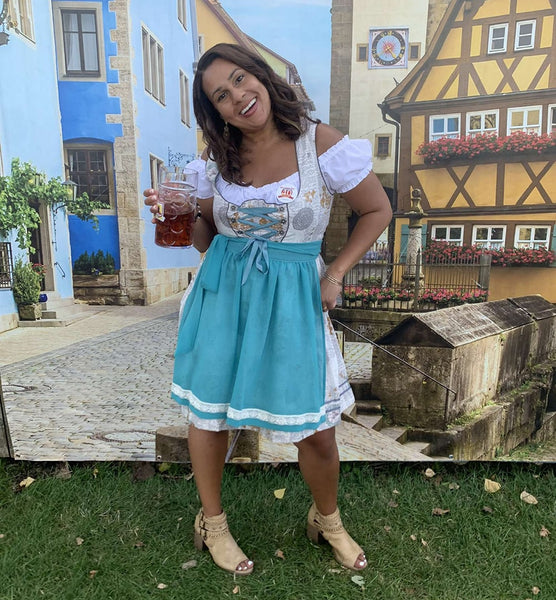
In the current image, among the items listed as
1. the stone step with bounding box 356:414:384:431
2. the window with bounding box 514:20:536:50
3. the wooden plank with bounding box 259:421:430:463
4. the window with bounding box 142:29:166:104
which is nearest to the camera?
the window with bounding box 514:20:536:50

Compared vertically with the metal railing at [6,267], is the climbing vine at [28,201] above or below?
above

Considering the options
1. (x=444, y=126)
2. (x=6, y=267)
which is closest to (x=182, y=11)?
(x=444, y=126)

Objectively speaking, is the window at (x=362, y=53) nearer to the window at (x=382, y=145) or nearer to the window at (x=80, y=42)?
the window at (x=382, y=145)

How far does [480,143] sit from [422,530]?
5.78 feet

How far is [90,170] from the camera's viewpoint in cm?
218

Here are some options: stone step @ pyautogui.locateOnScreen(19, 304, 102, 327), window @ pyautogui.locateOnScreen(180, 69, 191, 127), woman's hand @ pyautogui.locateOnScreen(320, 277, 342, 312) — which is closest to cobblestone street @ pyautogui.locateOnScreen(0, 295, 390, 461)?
stone step @ pyautogui.locateOnScreen(19, 304, 102, 327)

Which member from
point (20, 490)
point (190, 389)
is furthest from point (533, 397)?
point (20, 490)

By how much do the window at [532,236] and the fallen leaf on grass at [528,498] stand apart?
1.19m

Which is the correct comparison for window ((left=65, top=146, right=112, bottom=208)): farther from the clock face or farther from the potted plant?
the clock face

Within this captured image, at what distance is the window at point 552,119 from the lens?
1.99 m

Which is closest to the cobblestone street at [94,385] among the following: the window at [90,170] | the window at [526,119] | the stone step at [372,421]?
the stone step at [372,421]

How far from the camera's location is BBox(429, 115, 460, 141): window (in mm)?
2096

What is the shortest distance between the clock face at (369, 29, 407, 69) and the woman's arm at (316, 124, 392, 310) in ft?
2.62

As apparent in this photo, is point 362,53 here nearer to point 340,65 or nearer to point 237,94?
point 340,65
